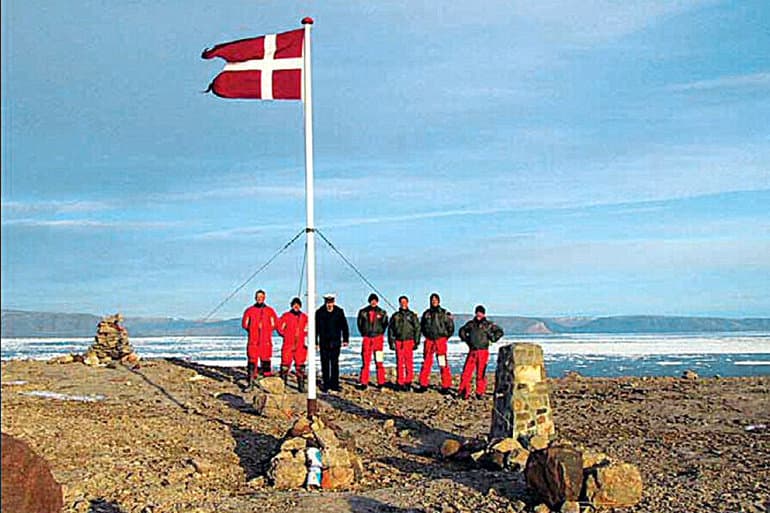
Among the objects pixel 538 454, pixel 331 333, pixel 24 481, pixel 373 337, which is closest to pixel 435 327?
pixel 373 337

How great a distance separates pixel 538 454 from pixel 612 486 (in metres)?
0.87

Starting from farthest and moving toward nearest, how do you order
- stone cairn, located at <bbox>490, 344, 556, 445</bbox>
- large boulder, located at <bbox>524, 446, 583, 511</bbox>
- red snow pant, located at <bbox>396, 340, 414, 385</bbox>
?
red snow pant, located at <bbox>396, 340, 414, 385</bbox>, stone cairn, located at <bbox>490, 344, 556, 445</bbox>, large boulder, located at <bbox>524, 446, 583, 511</bbox>

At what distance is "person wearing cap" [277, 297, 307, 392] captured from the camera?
20609 millimetres

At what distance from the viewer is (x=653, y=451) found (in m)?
14.2

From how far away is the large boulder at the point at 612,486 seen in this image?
10391 mm

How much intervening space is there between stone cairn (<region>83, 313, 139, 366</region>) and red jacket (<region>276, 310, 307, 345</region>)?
7.49 m

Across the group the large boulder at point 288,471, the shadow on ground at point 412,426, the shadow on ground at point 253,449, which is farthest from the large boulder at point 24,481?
the shadow on ground at point 412,426

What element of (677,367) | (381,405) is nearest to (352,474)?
(381,405)

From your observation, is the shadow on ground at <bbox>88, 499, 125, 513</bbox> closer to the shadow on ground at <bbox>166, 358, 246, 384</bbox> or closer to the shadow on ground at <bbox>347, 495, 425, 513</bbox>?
the shadow on ground at <bbox>347, 495, 425, 513</bbox>

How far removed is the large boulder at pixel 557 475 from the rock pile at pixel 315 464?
8.71ft

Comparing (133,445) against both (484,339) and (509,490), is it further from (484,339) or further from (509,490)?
(484,339)

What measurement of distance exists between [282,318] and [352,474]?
875 centimetres

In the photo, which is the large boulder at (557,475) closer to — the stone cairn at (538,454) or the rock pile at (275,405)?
the stone cairn at (538,454)

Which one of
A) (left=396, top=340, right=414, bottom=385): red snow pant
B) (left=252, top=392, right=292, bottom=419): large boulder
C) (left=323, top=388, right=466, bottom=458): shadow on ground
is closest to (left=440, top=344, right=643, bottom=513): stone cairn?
(left=323, top=388, right=466, bottom=458): shadow on ground
